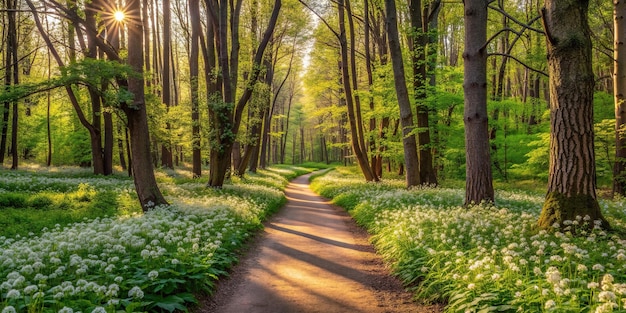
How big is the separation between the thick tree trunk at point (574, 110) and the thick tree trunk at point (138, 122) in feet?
33.6

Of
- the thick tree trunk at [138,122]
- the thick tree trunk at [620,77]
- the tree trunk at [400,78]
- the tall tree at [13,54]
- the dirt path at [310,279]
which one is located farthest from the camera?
the tall tree at [13,54]

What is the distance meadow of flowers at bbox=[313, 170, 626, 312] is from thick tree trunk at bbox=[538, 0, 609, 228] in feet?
1.05

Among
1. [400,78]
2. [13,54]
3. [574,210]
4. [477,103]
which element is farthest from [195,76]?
[574,210]

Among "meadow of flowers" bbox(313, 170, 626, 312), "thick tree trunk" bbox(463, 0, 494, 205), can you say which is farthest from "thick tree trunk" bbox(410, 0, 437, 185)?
"meadow of flowers" bbox(313, 170, 626, 312)

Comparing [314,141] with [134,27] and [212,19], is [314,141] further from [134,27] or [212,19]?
[134,27]

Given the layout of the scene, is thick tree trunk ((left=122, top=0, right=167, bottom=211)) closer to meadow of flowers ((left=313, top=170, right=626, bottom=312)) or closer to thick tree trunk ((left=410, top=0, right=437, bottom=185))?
meadow of flowers ((left=313, top=170, right=626, bottom=312))

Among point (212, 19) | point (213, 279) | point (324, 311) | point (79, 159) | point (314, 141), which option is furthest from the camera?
point (314, 141)

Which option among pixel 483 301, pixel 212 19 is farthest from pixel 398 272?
pixel 212 19

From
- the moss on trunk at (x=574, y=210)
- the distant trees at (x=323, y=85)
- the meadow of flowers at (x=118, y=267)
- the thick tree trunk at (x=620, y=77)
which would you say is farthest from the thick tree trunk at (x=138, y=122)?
the thick tree trunk at (x=620, y=77)

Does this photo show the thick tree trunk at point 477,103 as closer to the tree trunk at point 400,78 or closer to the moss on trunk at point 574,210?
the moss on trunk at point 574,210

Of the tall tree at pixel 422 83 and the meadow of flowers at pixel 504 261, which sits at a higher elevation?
the tall tree at pixel 422 83

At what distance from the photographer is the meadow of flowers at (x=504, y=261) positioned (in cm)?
375

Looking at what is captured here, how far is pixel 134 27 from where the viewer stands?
35.5 feet

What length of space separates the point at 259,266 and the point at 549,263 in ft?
16.4
